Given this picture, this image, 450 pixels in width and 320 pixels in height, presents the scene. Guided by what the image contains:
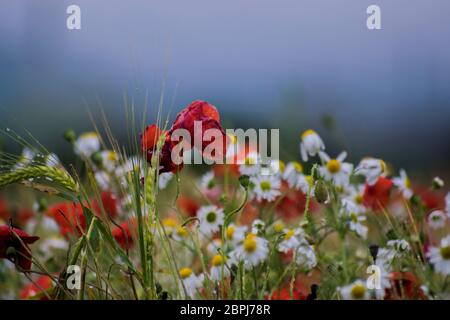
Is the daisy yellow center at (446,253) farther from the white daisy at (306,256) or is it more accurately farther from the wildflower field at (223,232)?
the white daisy at (306,256)

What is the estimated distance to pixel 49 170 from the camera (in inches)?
33.7

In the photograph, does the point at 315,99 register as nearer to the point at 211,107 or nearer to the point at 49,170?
the point at 211,107

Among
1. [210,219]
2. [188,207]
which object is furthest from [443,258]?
[188,207]

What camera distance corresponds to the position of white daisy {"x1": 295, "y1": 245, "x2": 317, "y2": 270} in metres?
1.10

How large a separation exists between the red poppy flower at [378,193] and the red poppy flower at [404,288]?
0.52 ft

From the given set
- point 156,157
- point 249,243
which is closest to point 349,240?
point 249,243

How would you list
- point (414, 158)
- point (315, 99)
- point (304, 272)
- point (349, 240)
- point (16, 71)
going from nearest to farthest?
1. point (304, 272)
2. point (349, 240)
3. point (16, 71)
4. point (315, 99)
5. point (414, 158)

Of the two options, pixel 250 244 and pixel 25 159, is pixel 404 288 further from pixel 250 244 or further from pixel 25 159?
pixel 25 159

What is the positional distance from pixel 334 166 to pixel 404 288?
0.79 feet

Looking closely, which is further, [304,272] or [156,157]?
[304,272]

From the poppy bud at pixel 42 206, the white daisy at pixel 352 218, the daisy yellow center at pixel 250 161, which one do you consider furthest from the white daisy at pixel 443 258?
the poppy bud at pixel 42 206

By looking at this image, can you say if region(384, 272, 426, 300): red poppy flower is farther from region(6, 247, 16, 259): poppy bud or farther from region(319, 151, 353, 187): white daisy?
region(6, 247, 16, 259): poppy bud
